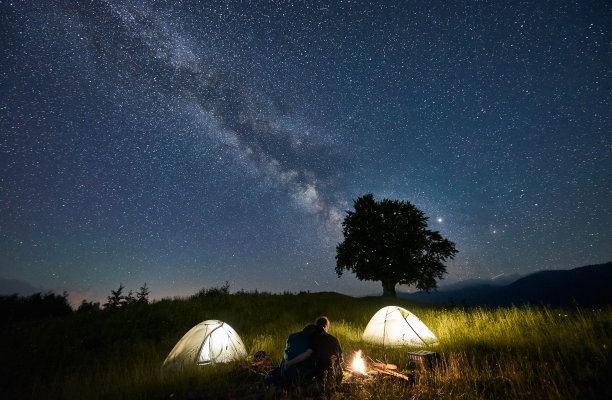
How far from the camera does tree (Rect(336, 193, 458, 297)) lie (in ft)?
99.3

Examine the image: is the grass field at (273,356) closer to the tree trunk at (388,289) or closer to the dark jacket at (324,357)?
the dark jacket at (324,357)

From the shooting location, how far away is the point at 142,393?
22.0 ft

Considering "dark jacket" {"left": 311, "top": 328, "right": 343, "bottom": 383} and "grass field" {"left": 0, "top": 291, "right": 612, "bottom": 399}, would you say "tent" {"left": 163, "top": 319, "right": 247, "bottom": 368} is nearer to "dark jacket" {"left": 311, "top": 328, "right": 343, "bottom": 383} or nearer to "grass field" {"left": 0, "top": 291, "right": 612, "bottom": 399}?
"grass field" {"left": 0, "top": 291, "right": 612, "bottom": 399}

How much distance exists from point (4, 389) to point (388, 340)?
46.9 feet

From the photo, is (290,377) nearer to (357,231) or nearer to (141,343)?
(141,343)

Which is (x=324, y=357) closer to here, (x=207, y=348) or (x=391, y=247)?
(x=207, y=348)

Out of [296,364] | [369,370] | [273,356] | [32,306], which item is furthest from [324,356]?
[32,306]

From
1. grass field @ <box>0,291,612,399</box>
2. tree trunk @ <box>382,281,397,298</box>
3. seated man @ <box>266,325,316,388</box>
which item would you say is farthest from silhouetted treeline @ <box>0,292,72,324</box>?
tree trunk @ <box>382,281,397,298</box>

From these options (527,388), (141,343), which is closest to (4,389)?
(141,343)

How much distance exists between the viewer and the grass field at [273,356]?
18.5ft

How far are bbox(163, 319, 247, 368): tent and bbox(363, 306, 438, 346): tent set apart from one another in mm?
5805

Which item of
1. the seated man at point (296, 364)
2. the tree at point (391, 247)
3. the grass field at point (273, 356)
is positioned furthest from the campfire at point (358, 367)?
the tree at point (391, 247)

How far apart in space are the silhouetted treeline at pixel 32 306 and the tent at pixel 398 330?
30056mm

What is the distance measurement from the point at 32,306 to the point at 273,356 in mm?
31669
